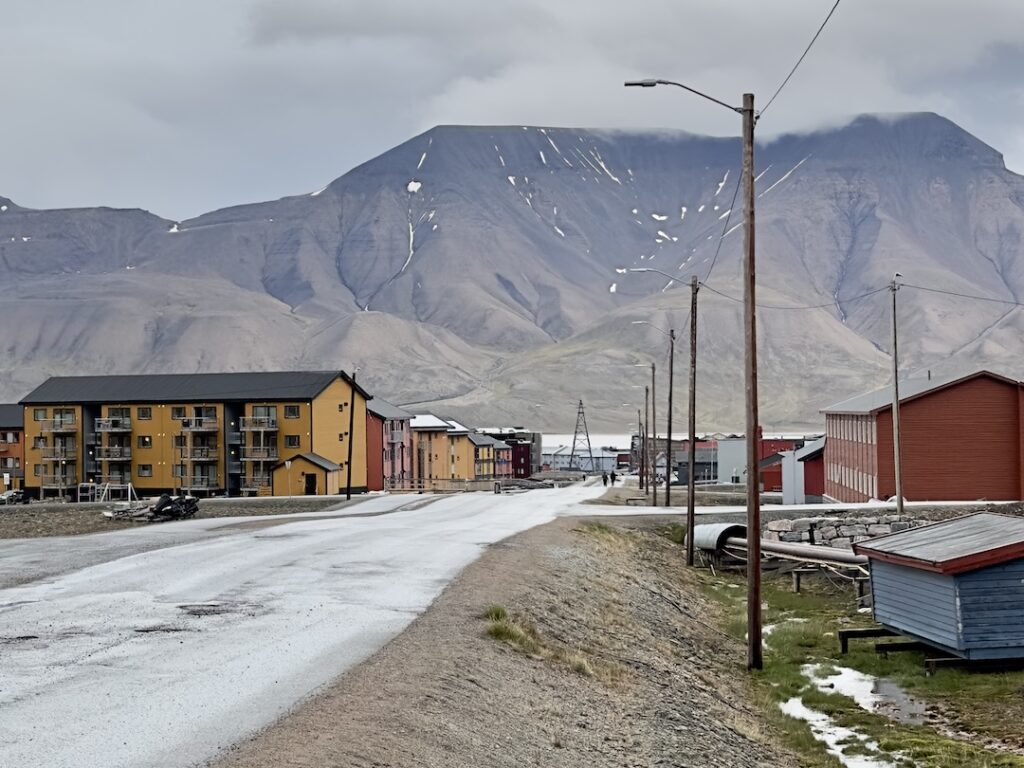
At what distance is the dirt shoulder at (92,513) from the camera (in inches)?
2039

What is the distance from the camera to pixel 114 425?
103 metres

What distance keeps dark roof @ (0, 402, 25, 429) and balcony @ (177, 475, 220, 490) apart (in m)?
21.7

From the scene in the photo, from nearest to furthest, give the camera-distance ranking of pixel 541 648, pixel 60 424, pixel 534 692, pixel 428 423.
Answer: pixel 534 692 < pixel 541 648 < pixel 60 424 < pixel 428 423

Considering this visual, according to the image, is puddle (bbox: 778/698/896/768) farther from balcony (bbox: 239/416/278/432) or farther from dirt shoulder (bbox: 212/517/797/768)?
balcony (bbox: 239/416/278/432)

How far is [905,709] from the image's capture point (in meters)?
24.4

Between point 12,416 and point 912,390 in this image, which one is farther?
point 12,416

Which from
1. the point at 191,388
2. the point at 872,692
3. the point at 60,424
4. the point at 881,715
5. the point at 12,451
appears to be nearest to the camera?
the point at 881,715

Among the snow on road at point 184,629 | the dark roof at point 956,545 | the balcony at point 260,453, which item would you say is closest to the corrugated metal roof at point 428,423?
the balcony at point 260,453

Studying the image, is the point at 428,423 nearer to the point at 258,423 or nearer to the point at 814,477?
the point at 258,423

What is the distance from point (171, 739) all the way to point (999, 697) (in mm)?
17924

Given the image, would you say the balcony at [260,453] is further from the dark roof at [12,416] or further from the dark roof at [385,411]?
the dark roof at [12,416]

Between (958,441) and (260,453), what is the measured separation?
5421cm

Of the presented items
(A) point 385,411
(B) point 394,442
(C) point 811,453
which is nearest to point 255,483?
(B) point 394,442

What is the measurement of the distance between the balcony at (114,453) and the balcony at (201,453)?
20.2 ft
